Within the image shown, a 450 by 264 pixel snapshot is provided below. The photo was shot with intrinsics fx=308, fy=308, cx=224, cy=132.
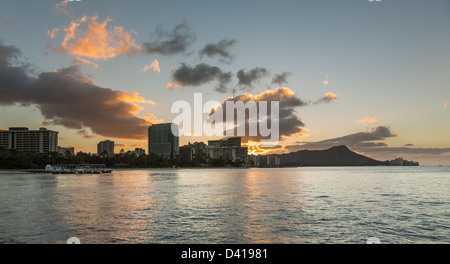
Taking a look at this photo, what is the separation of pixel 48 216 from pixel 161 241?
17766mm

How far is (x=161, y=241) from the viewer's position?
73.0ft

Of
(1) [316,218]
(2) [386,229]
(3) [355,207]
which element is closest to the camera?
(2) [386,229]

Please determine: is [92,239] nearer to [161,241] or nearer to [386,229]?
[161,241]

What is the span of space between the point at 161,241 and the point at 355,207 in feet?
92.7
